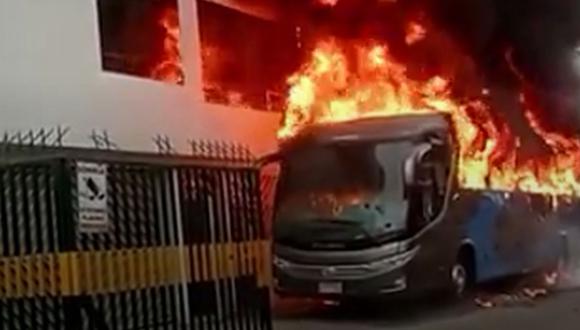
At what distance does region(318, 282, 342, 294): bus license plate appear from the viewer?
15102mm

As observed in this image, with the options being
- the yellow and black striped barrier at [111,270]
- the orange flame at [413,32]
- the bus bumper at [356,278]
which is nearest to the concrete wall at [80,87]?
the bus bumper at [356,278]

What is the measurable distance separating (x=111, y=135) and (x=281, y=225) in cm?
233

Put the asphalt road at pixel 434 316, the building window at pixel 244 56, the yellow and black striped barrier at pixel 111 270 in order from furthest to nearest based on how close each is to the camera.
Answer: the building window at pixel 244 56 → the asphalt road at pixel 434 316 → the yellow and black striped barrier at pixel 111 270

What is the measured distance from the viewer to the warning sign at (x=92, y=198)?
8.92 metres

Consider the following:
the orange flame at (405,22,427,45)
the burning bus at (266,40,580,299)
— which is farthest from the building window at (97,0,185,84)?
the orange flame at (405,22,427,45)

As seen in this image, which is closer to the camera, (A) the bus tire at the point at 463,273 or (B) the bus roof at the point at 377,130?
(B) the bus roof at the point at 377,130

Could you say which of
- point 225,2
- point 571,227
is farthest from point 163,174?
point 571,227

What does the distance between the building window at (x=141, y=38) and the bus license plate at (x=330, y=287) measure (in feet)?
12.0

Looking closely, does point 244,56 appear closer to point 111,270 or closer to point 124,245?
point 124,245

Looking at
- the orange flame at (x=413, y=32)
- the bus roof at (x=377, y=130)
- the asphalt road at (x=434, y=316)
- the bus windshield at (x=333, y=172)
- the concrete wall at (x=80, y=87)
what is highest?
the orange flame at (x=413, y=32)

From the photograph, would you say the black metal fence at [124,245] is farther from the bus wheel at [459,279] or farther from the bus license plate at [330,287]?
the bus wheel at [459,279]

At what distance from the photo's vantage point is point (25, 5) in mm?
13852

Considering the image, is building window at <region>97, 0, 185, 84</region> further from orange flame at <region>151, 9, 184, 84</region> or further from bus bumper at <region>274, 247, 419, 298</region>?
bus bumper at <region>274, 247, 419, 298</region>

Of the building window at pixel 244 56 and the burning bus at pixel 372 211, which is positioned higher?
the building window at pixel 244 56
